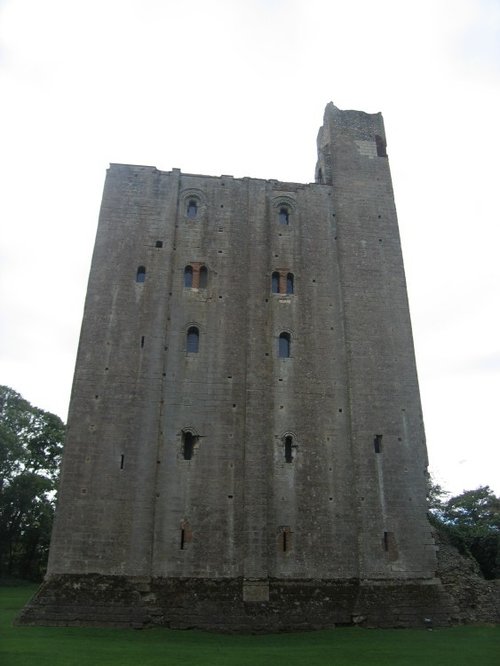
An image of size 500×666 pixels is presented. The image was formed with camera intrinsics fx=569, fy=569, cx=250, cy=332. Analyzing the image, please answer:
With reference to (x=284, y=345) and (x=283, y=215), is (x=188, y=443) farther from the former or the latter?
(x=283, y=215)

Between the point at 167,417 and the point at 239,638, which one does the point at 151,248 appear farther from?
the point at 239,638

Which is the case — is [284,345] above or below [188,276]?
below

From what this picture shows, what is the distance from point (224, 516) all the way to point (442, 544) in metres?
9.17

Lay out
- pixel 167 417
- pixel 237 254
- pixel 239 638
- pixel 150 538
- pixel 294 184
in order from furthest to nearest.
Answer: pixel 294 184 < pixel 237 254 < pixel 167 417 < pixel 150 538 < pixel 239 638

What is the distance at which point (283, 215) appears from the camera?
88.0 ft

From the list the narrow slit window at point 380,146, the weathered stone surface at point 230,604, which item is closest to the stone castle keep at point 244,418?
the weathered stone surface at point 230,604

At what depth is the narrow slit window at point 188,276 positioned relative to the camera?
970 inches

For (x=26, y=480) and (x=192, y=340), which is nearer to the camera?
(x=192, y=340)

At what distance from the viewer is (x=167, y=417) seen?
2184 cm

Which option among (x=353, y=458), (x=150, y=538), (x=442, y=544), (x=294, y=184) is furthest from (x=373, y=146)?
(x=150, y=538)

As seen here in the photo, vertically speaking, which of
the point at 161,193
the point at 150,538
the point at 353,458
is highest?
the point at 161,193

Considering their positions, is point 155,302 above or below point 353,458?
above

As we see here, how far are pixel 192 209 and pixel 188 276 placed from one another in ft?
11.6

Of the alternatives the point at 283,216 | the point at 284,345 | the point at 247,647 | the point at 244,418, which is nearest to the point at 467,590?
the point at 247,647
